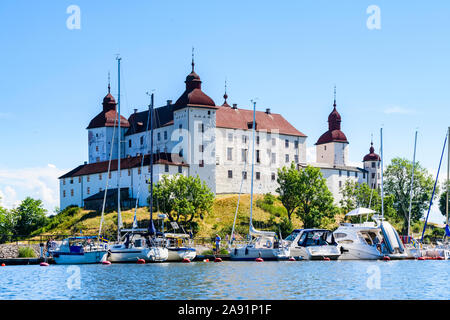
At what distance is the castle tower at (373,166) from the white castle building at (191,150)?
5301mm

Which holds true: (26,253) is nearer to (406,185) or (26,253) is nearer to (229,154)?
(229,154)

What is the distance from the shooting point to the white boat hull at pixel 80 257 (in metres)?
53.8

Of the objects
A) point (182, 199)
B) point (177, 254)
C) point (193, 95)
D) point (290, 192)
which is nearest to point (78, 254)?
point (177, 254)

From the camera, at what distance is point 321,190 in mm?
93500

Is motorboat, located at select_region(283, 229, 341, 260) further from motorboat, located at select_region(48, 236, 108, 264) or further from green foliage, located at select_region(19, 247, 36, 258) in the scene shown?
green foliage, located at select_region(19, 247, 36, 258)

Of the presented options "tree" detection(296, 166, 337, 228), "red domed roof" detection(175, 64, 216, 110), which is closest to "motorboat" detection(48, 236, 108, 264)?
"tree" detection(296, 166, 337, 228)

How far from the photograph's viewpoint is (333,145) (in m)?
131

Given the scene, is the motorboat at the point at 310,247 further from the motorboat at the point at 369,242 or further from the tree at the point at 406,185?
the tree at the point at 406,185

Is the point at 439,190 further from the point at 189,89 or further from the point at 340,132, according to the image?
the point at 189,89

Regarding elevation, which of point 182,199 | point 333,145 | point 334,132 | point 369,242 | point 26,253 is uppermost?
point 334,132

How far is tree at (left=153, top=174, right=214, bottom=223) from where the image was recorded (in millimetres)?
84062

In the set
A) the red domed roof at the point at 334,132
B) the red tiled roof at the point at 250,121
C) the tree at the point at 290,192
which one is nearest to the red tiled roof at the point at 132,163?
the red tiled roof at the point at 250,121

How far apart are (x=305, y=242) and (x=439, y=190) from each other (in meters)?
73.9

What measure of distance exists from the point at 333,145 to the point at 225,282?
319ft
